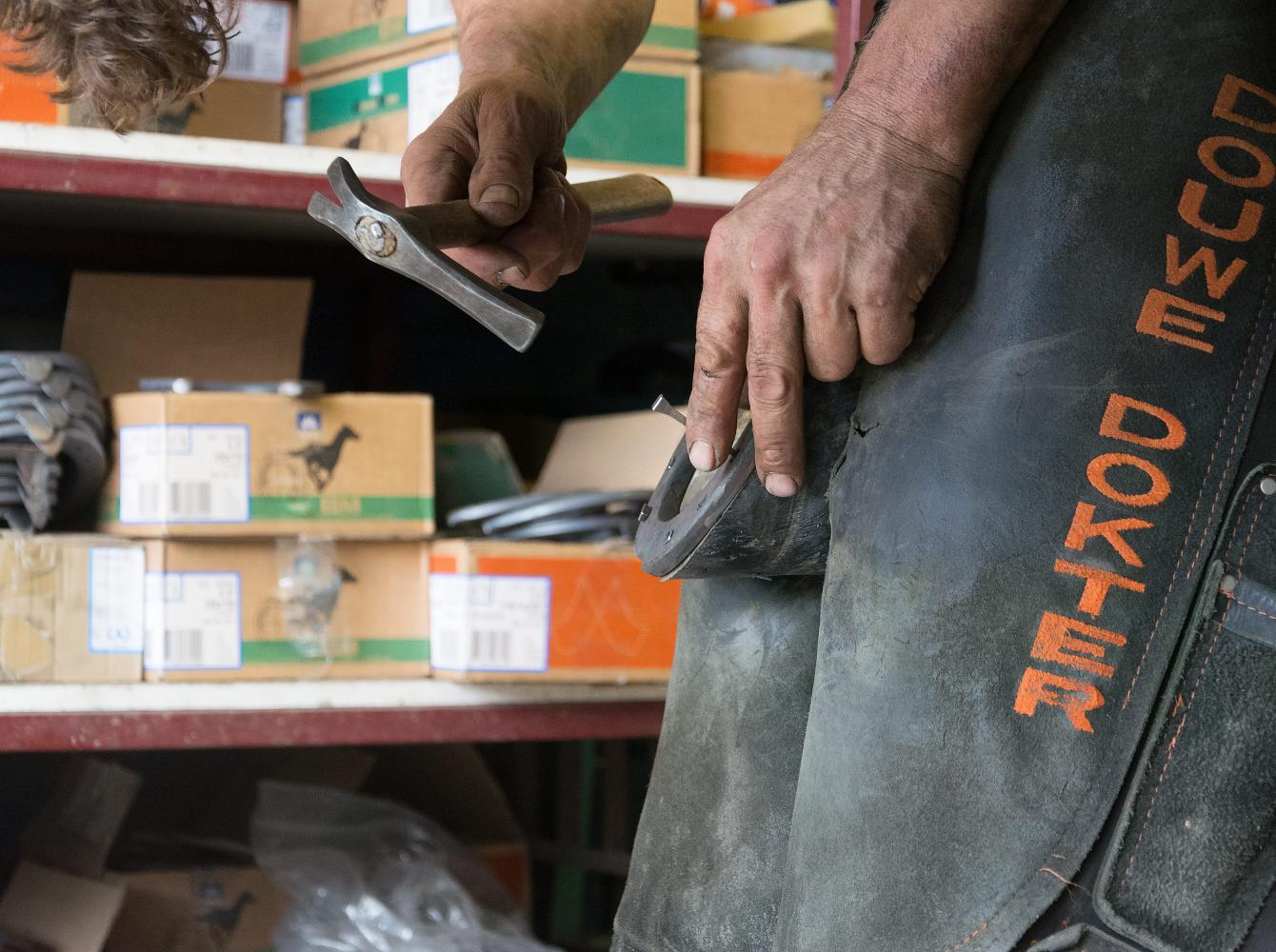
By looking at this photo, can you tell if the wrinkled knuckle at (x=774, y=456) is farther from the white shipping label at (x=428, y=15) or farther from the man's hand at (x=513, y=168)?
the white shipping label at (x=428, y=15)

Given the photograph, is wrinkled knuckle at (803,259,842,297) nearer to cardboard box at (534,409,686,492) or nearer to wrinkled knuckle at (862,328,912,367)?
wrinkled knuckle at (862,328,912,367)

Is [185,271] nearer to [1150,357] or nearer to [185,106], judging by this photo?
[185,106]

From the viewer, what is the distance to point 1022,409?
574 millimetres

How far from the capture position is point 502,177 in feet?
2.62

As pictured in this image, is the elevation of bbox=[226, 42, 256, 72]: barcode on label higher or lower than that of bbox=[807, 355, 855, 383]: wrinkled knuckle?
higher

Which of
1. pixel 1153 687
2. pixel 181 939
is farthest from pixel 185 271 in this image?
pixel 1153 687

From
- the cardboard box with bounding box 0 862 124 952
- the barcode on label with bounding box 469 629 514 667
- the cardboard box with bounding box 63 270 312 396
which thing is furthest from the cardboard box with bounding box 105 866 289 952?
the cardboard box with bounding box 63 270 312 396

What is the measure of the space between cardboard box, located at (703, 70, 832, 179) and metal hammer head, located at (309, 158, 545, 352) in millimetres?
1062

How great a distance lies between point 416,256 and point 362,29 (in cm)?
109

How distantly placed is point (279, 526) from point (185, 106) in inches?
22.6

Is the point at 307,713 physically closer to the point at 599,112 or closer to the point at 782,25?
the point at 599,112

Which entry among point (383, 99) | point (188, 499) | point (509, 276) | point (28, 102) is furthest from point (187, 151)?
point (509, 276)

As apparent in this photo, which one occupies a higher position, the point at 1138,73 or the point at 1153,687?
the point at 1138,73

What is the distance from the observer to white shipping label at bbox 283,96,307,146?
1.73 m
